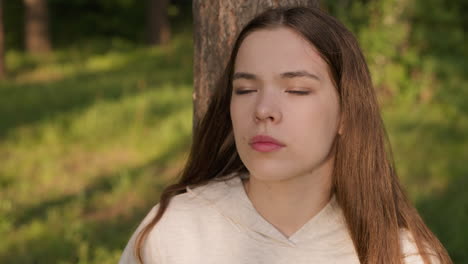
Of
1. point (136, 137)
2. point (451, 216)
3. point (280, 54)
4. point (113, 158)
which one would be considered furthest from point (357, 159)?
point (136, 137)

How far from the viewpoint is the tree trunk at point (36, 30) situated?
19202 mm

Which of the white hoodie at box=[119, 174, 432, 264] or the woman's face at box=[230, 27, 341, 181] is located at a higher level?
the woman's face at box=[230, 27, 341, 181]

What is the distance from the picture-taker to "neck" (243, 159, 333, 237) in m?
2.43

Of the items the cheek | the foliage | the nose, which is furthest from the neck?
the foliage

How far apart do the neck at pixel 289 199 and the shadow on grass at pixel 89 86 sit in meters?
6.21

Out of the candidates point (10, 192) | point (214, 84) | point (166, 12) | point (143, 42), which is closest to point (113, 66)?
point (166, 12)

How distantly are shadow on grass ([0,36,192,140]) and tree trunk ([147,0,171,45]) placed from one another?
3.42m

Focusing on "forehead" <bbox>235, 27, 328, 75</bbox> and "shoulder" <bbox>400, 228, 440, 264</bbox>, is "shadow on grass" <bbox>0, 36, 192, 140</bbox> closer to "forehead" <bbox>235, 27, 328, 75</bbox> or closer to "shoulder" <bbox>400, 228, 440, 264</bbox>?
"forehead" <bbox>235, 27, 328, 75</bbox>

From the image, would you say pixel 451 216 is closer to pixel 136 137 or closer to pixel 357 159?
pixel 357 159

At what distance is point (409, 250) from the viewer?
2.48 meters

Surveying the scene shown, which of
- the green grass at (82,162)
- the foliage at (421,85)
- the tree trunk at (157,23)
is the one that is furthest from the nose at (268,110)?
the tree trunk at (157,23)

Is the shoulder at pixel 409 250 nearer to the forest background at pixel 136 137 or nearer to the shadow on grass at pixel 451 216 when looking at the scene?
the forest background at pixel 136 137

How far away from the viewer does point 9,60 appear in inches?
699

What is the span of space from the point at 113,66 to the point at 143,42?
7847 millimetres
